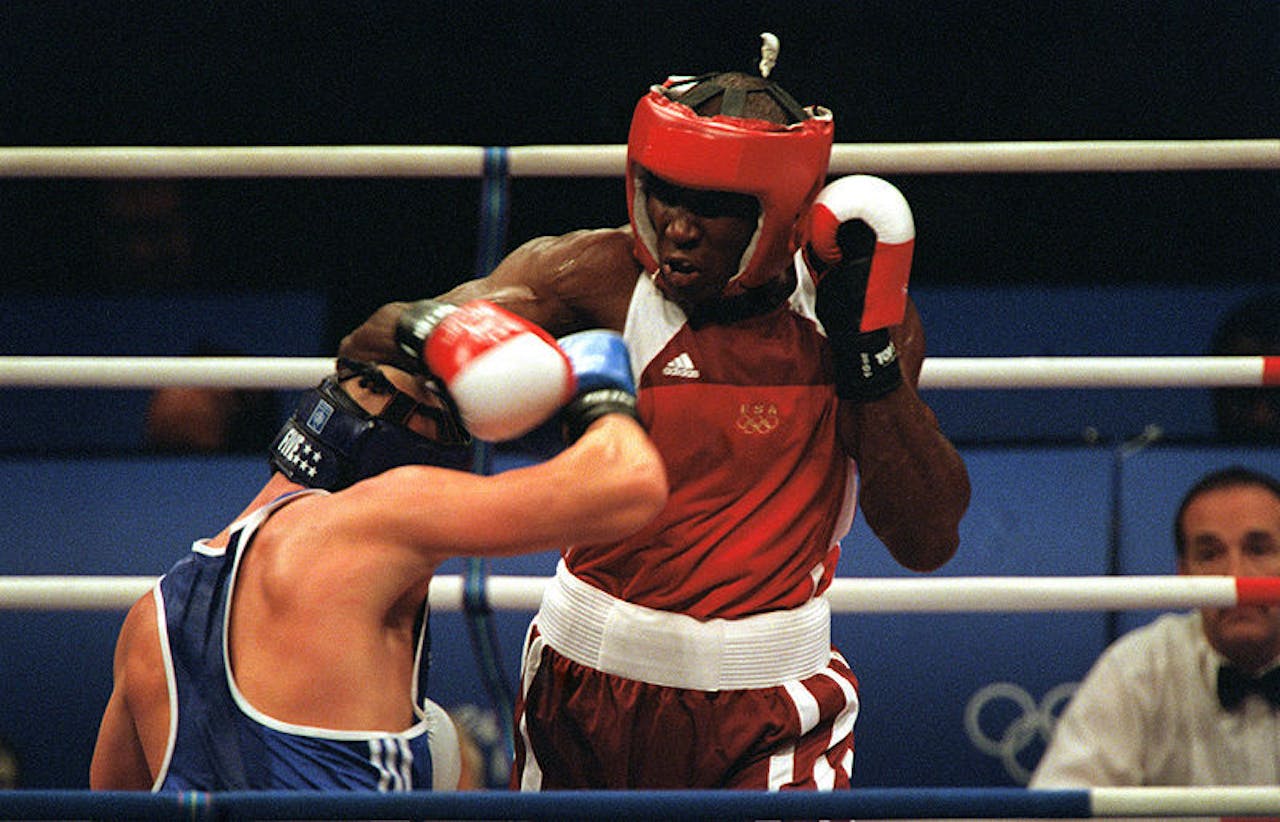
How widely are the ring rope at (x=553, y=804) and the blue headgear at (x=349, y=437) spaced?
471 mm

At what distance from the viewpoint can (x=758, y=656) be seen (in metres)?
1.89

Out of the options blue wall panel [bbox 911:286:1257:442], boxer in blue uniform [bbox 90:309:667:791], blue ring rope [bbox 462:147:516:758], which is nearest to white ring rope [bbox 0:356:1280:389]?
blue ring rope [bbox 462:147:516:758]

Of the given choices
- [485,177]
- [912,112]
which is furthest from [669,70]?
[485,177]

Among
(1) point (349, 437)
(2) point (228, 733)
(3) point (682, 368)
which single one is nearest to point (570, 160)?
(3) point (682, 368)

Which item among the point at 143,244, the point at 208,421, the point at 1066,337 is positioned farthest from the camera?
the point at 143,244

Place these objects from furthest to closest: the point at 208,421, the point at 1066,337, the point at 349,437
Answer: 1. the point at 1066,337
2. the point at 208,421
3. the point at 349,437

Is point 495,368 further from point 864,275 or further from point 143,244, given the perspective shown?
point 143,244

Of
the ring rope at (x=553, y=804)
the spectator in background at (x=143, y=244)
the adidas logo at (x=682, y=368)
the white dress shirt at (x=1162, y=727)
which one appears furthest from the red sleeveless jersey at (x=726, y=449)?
the spectator in background at (x=143, y=244)

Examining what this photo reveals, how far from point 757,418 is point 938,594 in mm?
457

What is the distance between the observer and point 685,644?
73.8 inches

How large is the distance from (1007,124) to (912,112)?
9.3 inches

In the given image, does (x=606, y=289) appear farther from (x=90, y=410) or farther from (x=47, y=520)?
(x=90, y=410)

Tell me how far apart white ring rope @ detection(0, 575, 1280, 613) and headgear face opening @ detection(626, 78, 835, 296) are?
1.80 feet

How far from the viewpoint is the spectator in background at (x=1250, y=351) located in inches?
123
